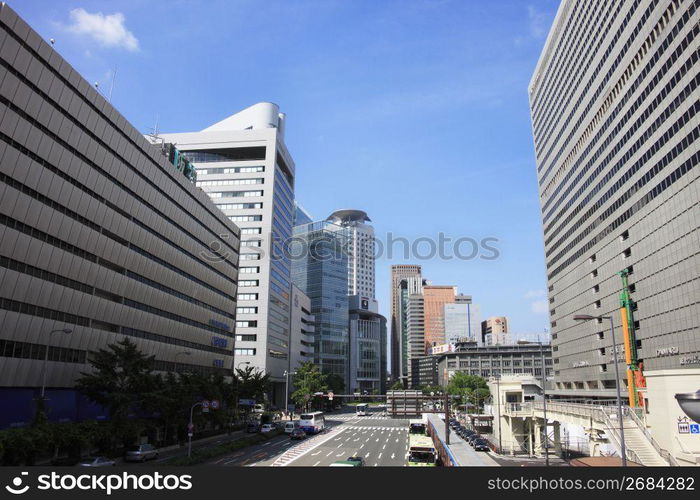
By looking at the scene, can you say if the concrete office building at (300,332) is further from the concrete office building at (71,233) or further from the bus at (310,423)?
the concrete office building at (71,233)

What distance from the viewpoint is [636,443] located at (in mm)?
38094

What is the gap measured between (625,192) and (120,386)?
7635 cm

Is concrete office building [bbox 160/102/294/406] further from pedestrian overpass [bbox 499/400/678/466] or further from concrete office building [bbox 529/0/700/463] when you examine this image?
concrete office building [bbox 529/0/700/463]

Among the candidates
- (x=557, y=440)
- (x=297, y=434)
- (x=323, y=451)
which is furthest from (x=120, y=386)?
(x=557, y=440)

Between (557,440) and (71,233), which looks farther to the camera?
(557,440)

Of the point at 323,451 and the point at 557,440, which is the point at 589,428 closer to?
the point at 557,440

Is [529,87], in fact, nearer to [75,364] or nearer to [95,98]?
[95,98]

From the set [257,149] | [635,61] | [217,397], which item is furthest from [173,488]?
[257,149]

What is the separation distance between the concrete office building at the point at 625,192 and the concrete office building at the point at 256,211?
2650 inches

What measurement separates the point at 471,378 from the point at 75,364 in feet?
400

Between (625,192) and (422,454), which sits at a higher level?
(625,192)

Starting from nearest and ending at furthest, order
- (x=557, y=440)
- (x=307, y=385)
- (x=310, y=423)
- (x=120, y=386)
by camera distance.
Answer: (x=120, y=386), (x=557, y=440), (x=310, y=423), (x=307, y=385)

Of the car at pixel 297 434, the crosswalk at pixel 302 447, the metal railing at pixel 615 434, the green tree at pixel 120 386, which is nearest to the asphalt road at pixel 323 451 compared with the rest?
the crosswalk at pixel 302 447

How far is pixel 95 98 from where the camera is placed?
175ft
